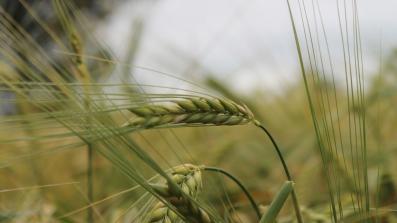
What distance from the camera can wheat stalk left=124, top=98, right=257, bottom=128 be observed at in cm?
61

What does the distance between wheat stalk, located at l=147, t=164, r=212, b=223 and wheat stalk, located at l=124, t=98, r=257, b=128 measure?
5 centimetres

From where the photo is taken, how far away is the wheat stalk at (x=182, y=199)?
0.59 meters

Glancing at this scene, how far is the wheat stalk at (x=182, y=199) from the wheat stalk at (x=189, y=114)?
0.17 feet

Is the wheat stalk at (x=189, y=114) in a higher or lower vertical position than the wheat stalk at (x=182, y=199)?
higher

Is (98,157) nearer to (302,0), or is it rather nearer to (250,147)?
(250,147)

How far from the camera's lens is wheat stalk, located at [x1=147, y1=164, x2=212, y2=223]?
587 millimetres

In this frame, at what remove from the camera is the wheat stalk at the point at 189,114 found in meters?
0.61

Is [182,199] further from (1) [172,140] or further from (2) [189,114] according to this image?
(1) [172,140]

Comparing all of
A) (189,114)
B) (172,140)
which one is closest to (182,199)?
(189,114)

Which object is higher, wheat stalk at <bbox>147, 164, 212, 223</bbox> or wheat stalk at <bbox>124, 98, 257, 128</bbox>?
wheat stalk at <bbox>124, 98, 257, 128</bbox>

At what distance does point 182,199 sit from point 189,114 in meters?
0.08

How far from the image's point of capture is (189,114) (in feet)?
2.08

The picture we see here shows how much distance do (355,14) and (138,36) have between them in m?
0.92

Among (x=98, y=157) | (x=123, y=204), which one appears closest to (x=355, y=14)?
(x=123, y=204)
